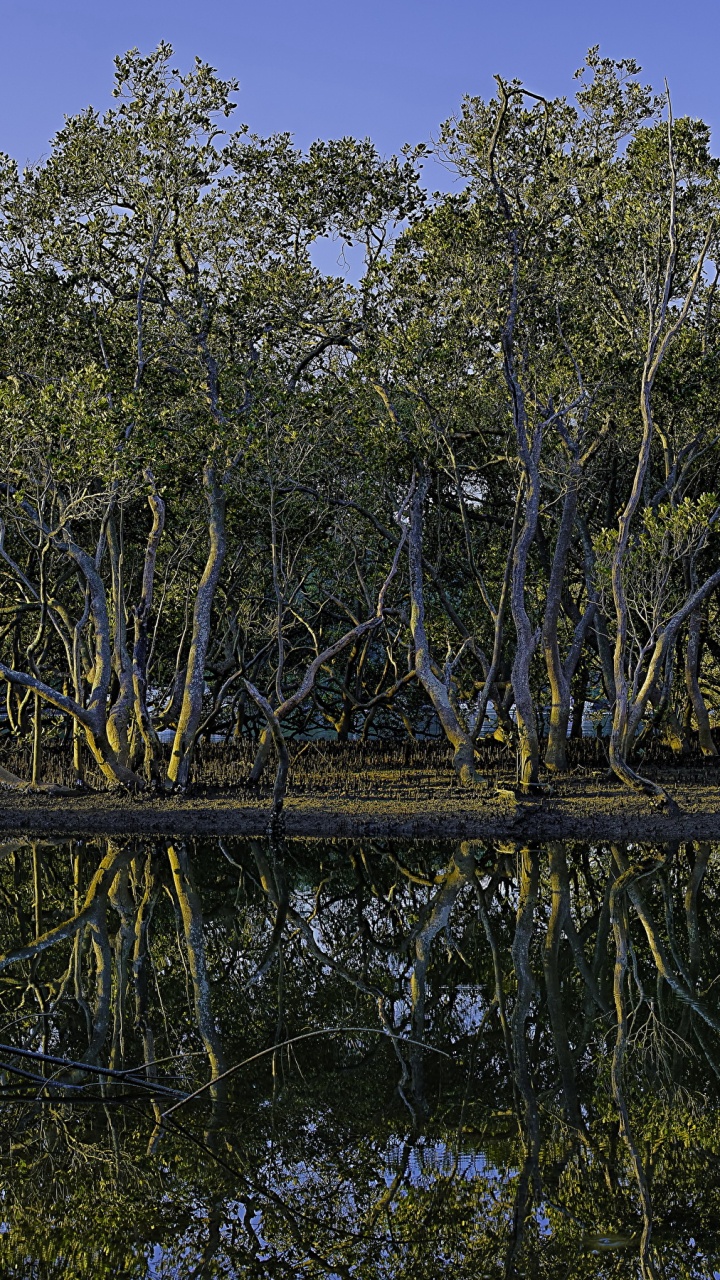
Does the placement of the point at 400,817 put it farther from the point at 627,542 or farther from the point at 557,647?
the point at 627,542

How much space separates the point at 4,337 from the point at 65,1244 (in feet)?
59.5

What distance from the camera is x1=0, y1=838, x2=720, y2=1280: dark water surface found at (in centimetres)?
639

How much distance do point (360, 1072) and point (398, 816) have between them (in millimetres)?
9819

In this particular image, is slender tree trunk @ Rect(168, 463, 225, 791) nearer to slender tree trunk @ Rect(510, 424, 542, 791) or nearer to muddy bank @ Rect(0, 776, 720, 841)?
muddy bank @ Rect(0, 776, 720, 841)

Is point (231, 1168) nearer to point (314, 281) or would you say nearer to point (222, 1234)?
point (222, 1234)

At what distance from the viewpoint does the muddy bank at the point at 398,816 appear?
1850 cm

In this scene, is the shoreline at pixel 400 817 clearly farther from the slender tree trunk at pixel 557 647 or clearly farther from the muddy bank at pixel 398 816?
the slender tree trunk at pixel 557 647

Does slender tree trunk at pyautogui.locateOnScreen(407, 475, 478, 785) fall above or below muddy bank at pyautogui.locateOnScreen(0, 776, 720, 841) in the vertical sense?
above

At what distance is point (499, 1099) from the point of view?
27.9ft

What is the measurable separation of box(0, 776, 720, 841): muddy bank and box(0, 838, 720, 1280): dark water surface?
1802mm

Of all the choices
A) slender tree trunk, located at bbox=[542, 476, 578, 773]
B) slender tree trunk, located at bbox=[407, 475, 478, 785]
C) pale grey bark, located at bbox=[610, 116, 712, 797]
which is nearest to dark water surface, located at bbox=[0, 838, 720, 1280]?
pale grey bark, located at bbox=[610, 116, 712, 797]

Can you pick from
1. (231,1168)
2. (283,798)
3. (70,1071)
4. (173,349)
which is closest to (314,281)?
(173,349)

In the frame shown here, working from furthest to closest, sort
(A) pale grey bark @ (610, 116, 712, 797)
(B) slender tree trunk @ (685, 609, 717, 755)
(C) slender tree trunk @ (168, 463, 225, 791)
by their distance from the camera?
(B) slender tree trunk @ (685, 609, 717, 755)
(C) slender tree trunk @ (168, 463, 225, 791)
(A) pale grey bark @ (610, 116, 712, 797)

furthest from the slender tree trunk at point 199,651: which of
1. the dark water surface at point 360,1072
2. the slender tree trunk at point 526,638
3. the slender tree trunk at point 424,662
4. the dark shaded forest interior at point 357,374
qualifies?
the slender tree trunk at point 526,638
